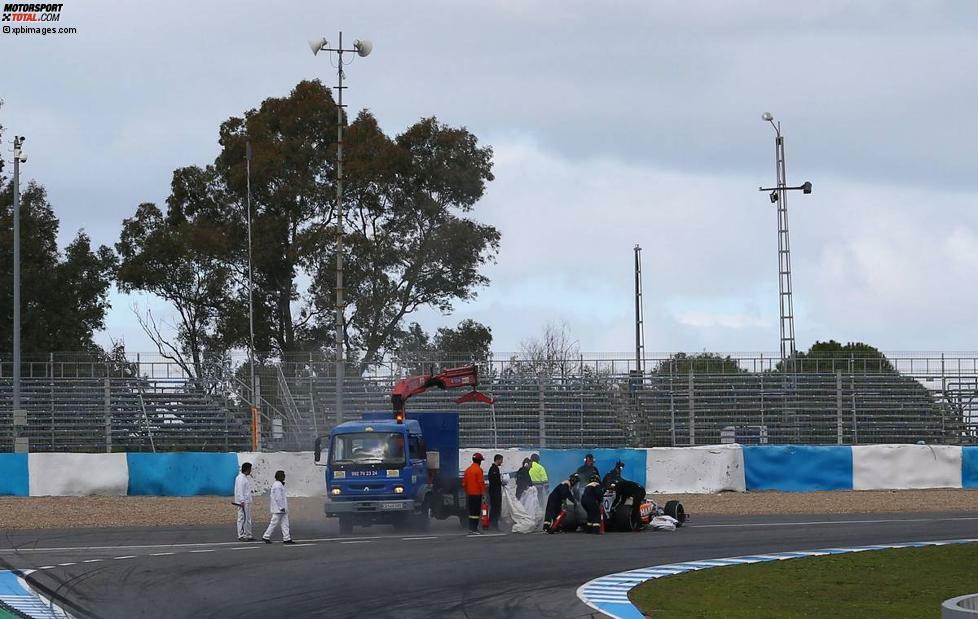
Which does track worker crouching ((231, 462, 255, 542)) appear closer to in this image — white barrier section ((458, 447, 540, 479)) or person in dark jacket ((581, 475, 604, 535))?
person in dark jacket ((581, 475, 604, 535))

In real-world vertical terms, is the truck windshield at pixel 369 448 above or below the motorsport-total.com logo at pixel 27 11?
below

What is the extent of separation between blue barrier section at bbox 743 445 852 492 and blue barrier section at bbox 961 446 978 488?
2995 mm

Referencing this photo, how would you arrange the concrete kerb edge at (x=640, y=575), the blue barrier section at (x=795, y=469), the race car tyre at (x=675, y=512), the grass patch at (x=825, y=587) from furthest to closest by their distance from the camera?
the blue barrier section at (x=795, y=469) < the race car tyre at (x=675, y=512) < the concrete kerb edge at (x=640, y=575) < the grass patch at (x=825, y=587)

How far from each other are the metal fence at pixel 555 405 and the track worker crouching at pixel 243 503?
14897mm

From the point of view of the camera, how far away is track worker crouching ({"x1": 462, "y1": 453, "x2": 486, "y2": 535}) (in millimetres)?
26594

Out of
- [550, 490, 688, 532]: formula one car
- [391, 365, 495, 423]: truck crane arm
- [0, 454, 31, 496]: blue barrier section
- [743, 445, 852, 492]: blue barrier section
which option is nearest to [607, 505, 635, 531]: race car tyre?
[550, 490, 688, 532]: formula one car

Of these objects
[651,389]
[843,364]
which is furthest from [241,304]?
[843,364]

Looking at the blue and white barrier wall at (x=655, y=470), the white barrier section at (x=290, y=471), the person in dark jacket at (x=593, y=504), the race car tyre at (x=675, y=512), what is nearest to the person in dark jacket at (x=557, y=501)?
the person in dark jacket at (x=593, y=504)

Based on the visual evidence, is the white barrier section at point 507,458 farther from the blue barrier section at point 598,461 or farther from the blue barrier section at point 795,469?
the blue barrier section at point 795,469

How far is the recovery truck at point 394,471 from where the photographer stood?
26142 millimetres

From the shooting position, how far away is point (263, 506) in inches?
1281

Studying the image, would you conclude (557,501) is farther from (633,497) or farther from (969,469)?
(969,469)

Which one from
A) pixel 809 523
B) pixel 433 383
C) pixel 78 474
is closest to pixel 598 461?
pixel 433 383

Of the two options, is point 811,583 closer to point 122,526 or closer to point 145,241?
point 122,526
